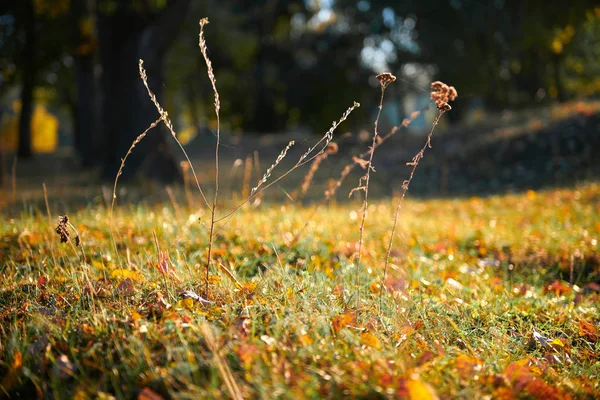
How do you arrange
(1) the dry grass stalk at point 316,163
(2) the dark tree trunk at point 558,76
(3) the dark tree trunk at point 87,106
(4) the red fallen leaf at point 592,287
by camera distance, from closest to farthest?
1. (1) the dry grass stalk at point 316,163
2. (4) the red fallen leaf at point 592,287
3. (3) the dark tree trunk at point 87,106
4. (2) the dark tree trunk at point 558,76

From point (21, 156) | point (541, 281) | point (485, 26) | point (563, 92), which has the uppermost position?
point (485, 26)

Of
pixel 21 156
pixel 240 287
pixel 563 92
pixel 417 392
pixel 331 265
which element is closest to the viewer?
pixel 417 392

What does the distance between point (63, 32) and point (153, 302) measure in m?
20.4

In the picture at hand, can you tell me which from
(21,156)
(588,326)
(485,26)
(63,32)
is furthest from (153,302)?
(485,26)

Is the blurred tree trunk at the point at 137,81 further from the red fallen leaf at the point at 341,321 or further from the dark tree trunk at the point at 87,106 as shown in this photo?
the red fallen leaf at the point at 341,321

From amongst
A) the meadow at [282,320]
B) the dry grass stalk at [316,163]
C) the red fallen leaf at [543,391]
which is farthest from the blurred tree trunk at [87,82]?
the red fallen leaf at [543,391]

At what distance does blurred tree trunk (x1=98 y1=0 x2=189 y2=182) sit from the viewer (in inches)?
420

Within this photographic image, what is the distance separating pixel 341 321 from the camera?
245 cm

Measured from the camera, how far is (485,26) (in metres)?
23.0

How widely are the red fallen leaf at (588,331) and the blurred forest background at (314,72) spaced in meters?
8.84

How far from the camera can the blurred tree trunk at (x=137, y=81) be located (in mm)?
10672

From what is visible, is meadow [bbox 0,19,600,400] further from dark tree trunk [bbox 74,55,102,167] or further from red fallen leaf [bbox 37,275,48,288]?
dark tree trunk [bbox 74,55,102,167]

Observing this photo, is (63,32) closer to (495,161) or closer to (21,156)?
(21,156)

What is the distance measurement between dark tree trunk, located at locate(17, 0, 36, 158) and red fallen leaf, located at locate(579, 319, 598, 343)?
62.9 feet
